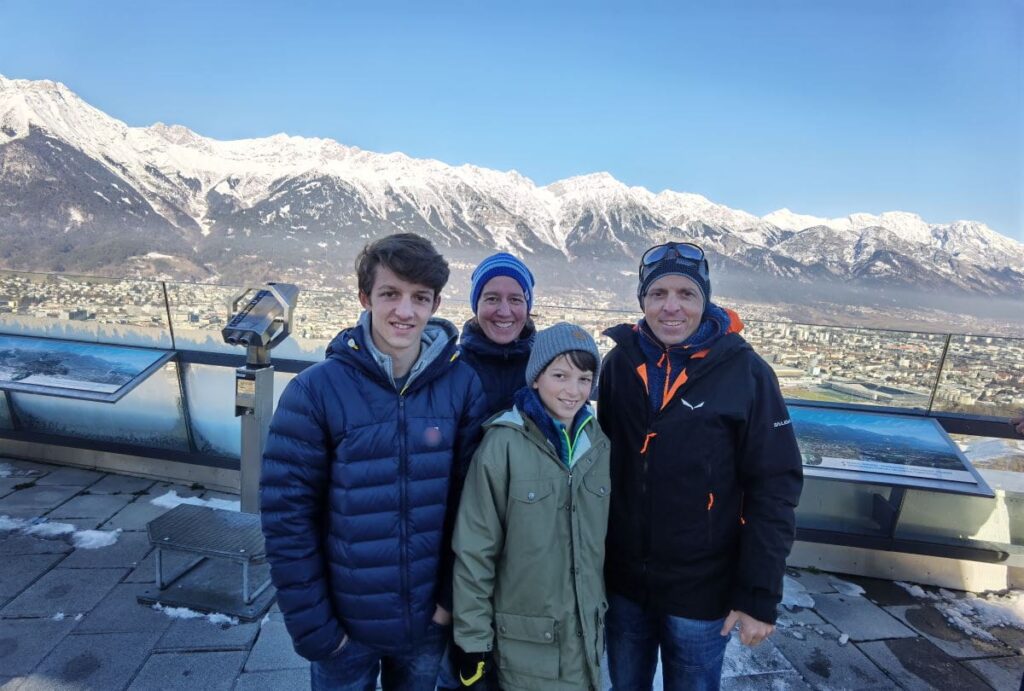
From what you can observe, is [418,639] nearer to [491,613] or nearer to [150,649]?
[491,613]

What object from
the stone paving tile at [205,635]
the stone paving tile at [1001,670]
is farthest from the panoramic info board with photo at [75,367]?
the stone paving tile at [1001,670]

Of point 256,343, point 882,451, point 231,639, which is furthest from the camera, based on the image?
point 882,451

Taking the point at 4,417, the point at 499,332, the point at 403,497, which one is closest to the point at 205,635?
the point at 403,497

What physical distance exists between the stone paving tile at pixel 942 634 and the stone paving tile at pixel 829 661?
56 centimetres

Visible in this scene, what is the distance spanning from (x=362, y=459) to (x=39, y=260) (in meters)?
88.5

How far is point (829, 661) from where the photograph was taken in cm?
281

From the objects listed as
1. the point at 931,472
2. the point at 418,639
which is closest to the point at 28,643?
the point at 418,639

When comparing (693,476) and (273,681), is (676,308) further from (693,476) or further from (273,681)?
(273,681)

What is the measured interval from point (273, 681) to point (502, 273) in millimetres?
2226

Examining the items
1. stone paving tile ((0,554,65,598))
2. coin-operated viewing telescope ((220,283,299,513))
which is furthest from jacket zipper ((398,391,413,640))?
stone paving tile ((0,554,65,598))

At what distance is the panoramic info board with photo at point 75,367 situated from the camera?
4.12 m

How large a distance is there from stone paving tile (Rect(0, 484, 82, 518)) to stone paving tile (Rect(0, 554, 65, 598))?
0.74 meters

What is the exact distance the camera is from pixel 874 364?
4.23 meters

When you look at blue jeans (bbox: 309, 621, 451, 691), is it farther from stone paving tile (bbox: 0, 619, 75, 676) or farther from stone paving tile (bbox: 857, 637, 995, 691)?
stone paving tile (bbox: 857, 637, 995, 691)
